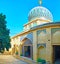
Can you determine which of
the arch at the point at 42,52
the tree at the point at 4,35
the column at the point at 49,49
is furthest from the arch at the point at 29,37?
the tree at the point at 4,35

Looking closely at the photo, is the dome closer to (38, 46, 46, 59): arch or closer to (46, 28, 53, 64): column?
(38, 46, 46, 59): arch

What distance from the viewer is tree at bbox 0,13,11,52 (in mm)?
15477

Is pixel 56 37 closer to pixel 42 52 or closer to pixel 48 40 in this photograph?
pixel 48 40

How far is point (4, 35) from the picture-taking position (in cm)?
1586

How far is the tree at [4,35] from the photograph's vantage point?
1548 cm

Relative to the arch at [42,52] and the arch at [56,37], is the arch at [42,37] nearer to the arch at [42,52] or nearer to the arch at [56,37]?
the arch at [42,52]

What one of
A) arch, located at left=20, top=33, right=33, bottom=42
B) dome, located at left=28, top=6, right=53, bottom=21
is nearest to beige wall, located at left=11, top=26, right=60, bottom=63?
arch, located at left=20, top=33, right=33, bottom=42

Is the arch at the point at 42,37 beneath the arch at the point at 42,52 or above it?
above

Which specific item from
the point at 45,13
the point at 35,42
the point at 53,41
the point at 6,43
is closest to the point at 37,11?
the point at 45,13

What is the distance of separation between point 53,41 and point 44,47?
153 centimetres

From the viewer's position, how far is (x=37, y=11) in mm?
30156

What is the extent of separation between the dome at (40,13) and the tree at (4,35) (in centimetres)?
1369

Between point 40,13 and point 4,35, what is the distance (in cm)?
1496

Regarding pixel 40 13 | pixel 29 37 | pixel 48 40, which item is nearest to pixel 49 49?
pixel 48 40
